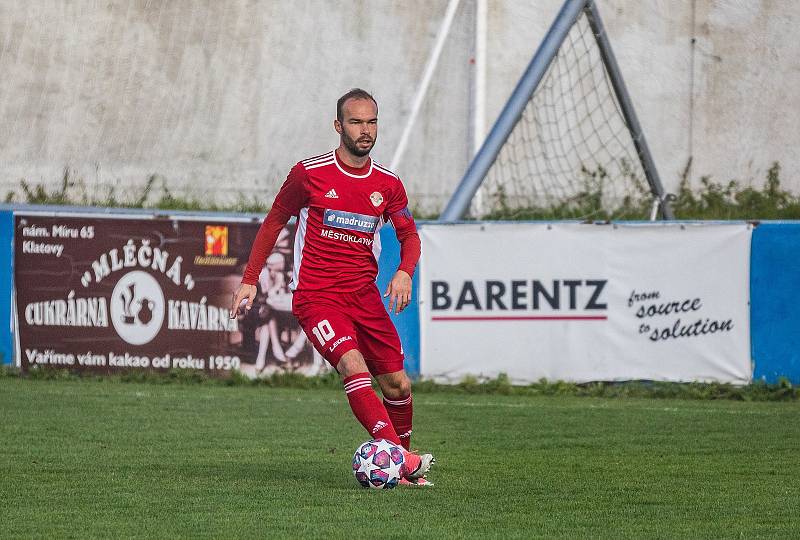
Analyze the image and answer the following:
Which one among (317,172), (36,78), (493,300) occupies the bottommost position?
(493,300)

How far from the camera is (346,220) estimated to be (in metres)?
7.13

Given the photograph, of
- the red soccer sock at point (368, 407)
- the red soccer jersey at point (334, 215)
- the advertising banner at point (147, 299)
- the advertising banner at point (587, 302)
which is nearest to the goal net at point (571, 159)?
the advertising banner at point (587, 302)

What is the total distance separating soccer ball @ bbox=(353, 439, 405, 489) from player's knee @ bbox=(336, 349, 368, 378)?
394mm

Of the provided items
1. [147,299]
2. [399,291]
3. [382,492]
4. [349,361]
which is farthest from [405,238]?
[147,299]

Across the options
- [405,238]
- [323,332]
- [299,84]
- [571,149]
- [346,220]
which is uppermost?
[299,84]

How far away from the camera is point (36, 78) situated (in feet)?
64.4

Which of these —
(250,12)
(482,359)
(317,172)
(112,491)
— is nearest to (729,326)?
(482,359)

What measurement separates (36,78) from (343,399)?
10.1 metres

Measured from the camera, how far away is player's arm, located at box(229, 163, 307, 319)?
7.12 meters

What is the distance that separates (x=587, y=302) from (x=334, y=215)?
5820mm

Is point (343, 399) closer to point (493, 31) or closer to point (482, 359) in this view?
A: point (482, 359)

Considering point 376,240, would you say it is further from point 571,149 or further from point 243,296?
point 571,149

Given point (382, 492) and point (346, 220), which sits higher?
point (346, 220)

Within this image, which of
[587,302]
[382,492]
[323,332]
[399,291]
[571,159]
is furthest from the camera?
[571,159]
